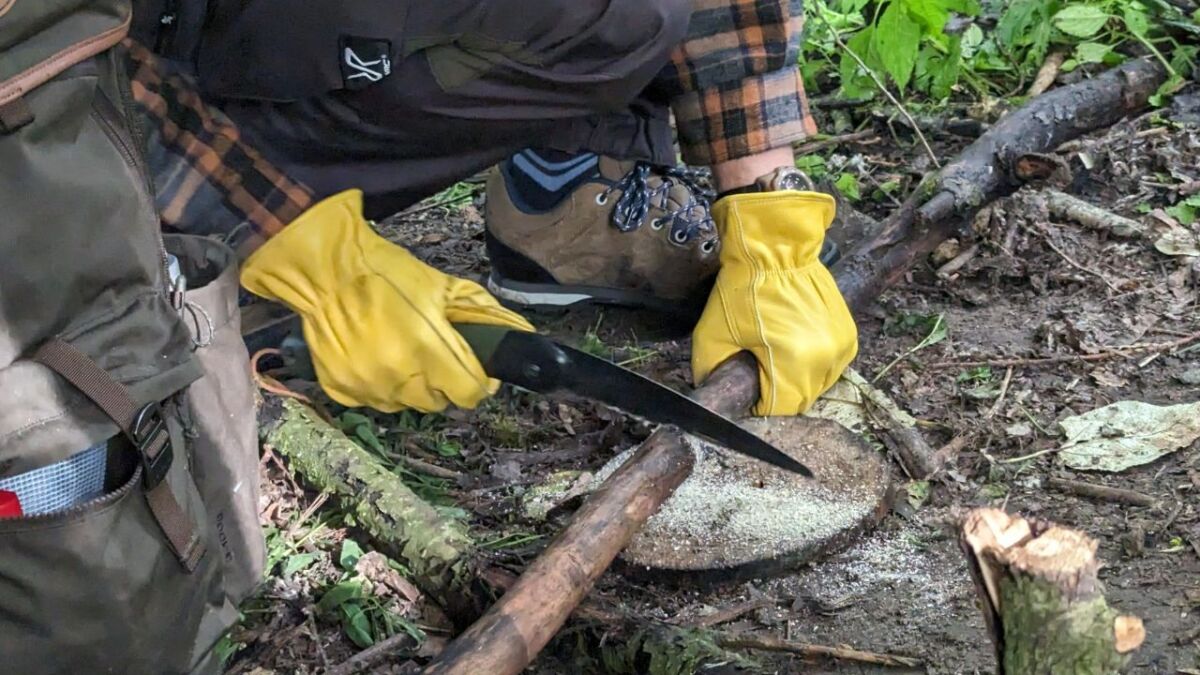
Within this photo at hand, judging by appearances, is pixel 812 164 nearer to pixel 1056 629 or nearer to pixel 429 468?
pixel 429 468

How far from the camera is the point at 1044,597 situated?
92 centimetres

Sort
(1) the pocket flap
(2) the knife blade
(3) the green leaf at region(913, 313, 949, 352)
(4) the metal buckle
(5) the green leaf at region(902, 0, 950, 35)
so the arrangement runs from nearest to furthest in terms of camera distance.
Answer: (1) the pocket flap < (4) the metal buckle < (2) the knife blade < (3) the green leaf at region(913, 313, 949, 352) < (5) the green leaf at region(902, 0, 950, 35)

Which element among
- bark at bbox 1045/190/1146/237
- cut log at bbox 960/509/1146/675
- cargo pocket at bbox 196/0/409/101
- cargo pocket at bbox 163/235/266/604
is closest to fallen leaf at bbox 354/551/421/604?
cargo pocket at bbox 163/235/266/604

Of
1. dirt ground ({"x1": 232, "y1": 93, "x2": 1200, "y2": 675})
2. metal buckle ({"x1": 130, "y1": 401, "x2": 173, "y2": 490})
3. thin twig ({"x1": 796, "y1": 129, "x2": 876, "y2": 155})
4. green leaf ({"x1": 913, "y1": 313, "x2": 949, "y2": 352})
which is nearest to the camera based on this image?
metal buckle ({"x1": 130, "y1": 401, "x2": 173, "y2": 490})

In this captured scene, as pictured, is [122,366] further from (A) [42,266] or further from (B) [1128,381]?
(B) [1128,381]

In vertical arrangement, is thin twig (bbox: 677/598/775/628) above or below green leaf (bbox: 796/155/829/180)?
above

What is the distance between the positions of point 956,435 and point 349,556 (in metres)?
1.06

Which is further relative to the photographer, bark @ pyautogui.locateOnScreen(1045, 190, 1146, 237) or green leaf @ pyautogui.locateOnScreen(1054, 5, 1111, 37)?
green leaf @ pyautogui.locateOnScreen(1054, 5, 1111, 37)

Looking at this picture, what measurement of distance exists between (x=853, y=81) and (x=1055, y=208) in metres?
0.78

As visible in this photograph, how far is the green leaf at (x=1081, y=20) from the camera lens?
3.17 metres

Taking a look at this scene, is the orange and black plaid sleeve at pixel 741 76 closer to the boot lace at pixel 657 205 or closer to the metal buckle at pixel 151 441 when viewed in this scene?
the boot lace at pixel 657 205

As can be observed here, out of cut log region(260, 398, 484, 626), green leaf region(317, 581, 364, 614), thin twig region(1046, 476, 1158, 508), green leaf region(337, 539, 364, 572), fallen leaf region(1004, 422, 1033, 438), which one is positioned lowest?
fallen leaf region(1004, 422, 1033, 438)

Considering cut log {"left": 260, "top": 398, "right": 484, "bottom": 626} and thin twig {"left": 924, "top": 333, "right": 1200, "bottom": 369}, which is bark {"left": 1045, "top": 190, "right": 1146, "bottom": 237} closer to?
thin twig {"left": 924, "top": 333, "right": 1200, "bottom": 369}

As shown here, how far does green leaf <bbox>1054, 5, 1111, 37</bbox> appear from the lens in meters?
3.17
